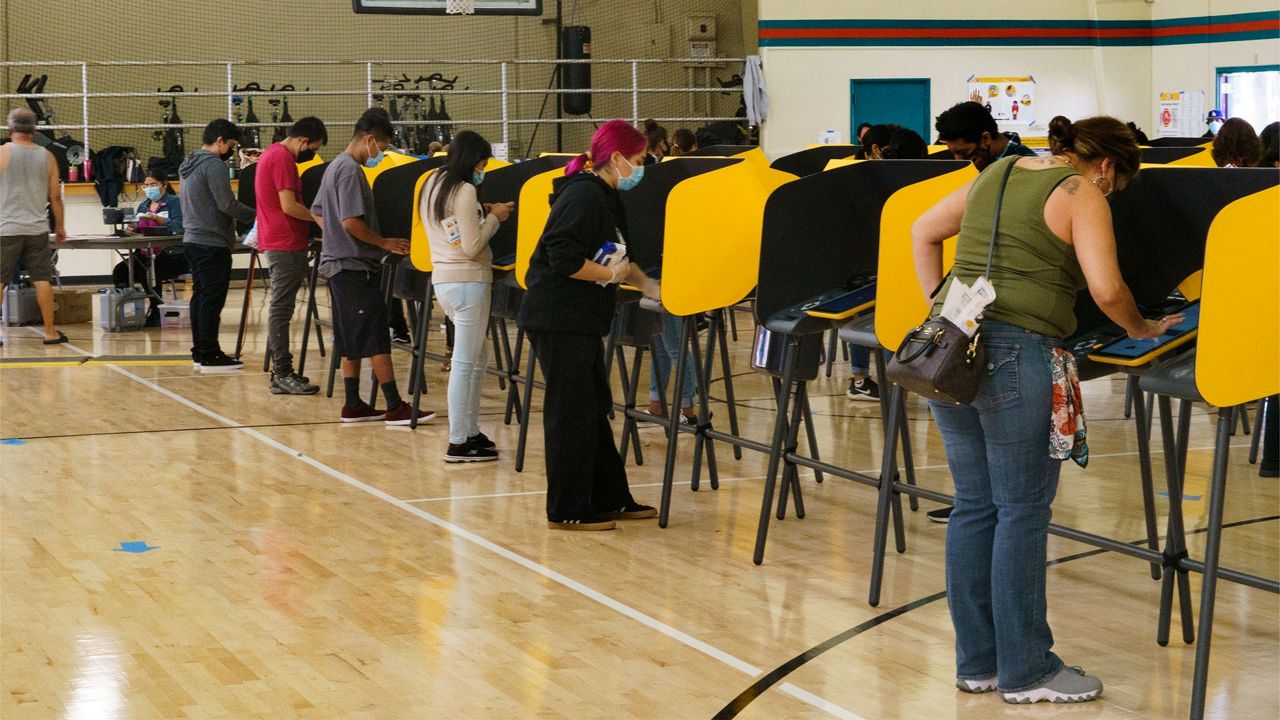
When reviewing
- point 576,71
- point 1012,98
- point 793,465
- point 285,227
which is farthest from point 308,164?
point 1012,98

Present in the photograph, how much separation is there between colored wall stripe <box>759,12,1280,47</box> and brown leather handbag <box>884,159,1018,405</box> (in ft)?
43.2

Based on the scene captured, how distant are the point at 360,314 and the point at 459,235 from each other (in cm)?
118

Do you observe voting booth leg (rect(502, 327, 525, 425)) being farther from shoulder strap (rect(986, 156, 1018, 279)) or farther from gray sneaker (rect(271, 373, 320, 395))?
shoulder strap (rect(986, 156, 1018, 279))

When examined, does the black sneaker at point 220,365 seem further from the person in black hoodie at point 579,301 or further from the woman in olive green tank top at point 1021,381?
the woman in olive green tank top at point 1021,381

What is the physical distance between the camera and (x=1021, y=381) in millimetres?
3043

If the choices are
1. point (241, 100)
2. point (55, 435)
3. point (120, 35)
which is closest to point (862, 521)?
point (55, 435)

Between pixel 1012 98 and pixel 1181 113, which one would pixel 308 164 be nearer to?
pixel 1012 98

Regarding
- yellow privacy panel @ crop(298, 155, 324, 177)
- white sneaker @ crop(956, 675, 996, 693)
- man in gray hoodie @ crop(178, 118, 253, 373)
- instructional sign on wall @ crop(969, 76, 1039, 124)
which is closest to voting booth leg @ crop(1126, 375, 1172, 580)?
white sneaker @ crop(956, 675, 996, 693)

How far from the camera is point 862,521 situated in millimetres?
4984

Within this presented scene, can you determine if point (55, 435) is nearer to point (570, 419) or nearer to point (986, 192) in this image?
point (570, 419)

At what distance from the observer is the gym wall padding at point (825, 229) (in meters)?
4.40

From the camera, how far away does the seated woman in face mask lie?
10.4m

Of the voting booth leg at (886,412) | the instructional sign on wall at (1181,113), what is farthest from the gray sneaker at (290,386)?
the instructional sign on wall at (1181,113)

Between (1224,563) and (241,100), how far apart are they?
12.1 m
